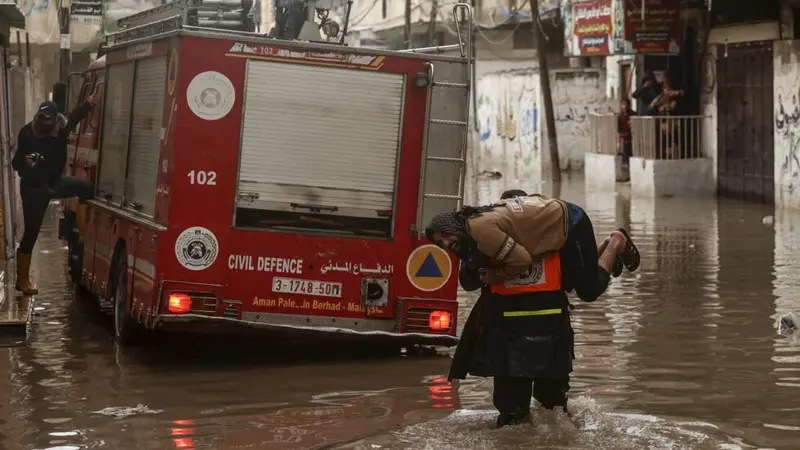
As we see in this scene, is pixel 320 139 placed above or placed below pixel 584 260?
above

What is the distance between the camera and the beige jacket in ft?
24.8

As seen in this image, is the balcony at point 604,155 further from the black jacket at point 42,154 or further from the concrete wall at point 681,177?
the black jacket at point 42,154

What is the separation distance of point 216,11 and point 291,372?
5010 mm

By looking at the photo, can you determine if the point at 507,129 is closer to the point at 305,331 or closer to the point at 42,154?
the point at 42,154

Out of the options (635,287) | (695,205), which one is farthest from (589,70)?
(635,287)

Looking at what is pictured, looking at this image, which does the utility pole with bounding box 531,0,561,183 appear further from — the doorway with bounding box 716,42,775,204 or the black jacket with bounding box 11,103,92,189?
the black jacket with bounding box 11,103,92,189

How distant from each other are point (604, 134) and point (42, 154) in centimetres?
2074

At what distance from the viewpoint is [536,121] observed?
38781 millimetres

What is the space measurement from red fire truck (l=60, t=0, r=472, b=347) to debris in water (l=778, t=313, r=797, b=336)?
285 centimetres

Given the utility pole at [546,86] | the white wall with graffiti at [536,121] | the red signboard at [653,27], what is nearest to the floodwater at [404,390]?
the red signboard at [653,27]

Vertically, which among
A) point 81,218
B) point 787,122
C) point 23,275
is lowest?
point 23,275

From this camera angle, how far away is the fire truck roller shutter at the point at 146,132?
10.9m

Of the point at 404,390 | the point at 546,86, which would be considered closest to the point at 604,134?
the point at 546,86

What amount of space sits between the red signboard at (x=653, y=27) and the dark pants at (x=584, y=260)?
21018 millimetres
